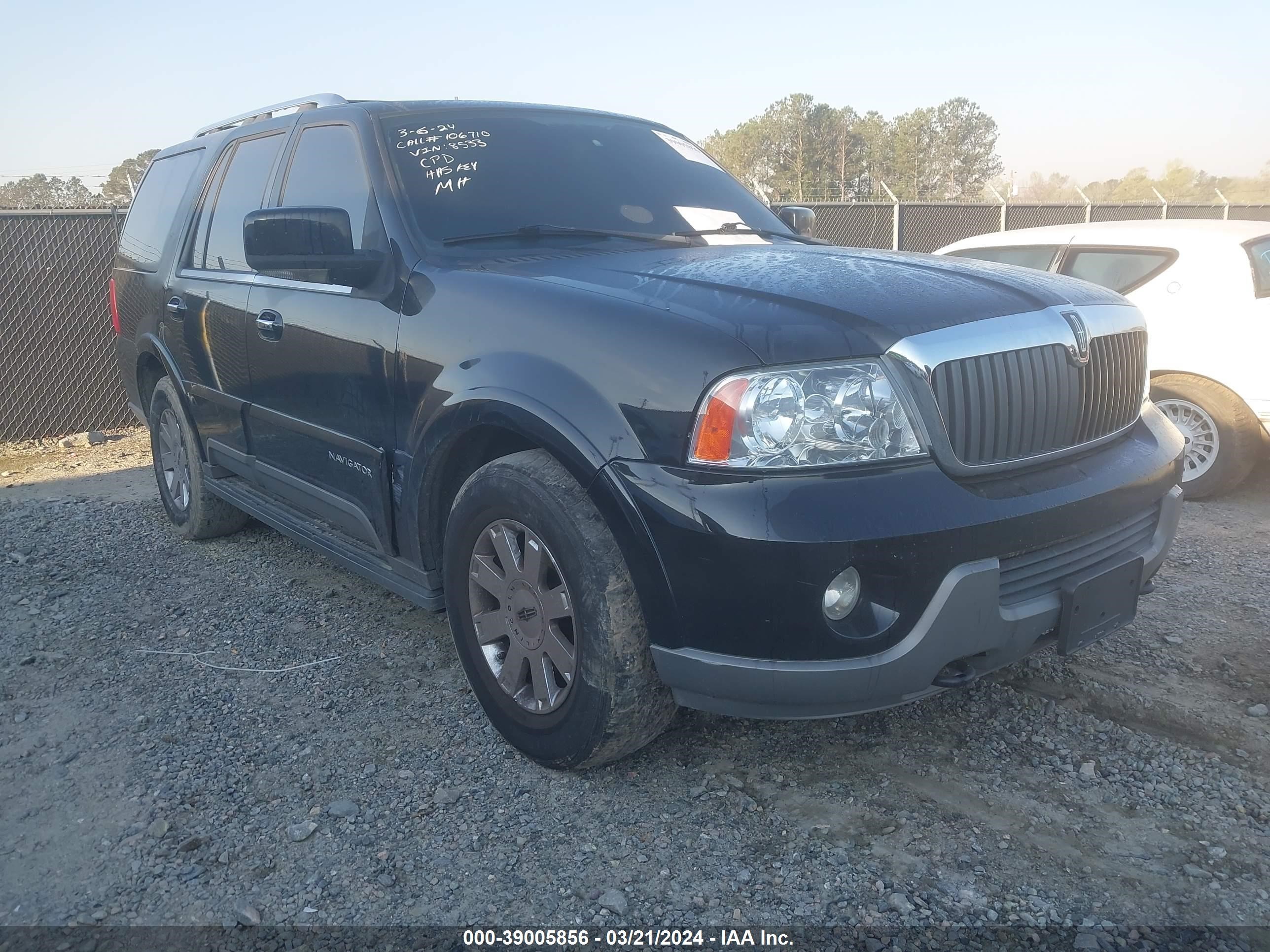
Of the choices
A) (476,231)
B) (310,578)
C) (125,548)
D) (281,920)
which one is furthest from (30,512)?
(281,920)

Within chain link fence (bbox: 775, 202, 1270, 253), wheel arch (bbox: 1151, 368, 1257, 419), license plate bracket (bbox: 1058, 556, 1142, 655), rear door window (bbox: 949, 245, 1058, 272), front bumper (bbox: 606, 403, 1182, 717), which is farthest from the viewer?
chain link fence (bbox: 775, 202, 1270, 253)

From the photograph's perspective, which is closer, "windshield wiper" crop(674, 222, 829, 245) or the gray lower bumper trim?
the gray lower bumper trim

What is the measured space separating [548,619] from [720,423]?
2.58 ft

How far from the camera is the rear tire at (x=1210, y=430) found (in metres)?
5.43

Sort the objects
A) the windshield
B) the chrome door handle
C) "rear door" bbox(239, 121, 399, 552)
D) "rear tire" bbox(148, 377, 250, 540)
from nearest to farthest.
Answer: "rear door" bbox(239, 121, 399, 552) < the windshield < the chrome door handle < "rear tire" bbox(148, 377, 250, 540)

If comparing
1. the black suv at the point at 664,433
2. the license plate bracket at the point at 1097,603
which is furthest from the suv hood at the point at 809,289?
the license plate bracket at the point at 1097,603

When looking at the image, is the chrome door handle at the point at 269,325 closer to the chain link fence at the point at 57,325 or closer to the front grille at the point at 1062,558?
the front grille at the point at 1062,558

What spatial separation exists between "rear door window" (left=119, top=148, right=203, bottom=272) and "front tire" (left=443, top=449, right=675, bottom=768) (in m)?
3.08

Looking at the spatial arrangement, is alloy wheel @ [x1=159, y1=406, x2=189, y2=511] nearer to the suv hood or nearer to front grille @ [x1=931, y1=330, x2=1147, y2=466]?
the suv hood

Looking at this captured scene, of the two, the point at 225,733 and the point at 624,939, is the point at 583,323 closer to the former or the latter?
the point at 624,939

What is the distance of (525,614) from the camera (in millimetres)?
2752

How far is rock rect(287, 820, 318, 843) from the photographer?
259 centimetres

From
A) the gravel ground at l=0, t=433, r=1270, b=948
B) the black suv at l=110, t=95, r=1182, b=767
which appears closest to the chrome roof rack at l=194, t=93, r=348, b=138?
the black suv at l=110, t=95, r=1182, b=767

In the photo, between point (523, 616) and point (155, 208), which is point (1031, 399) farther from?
point (155, 208)
